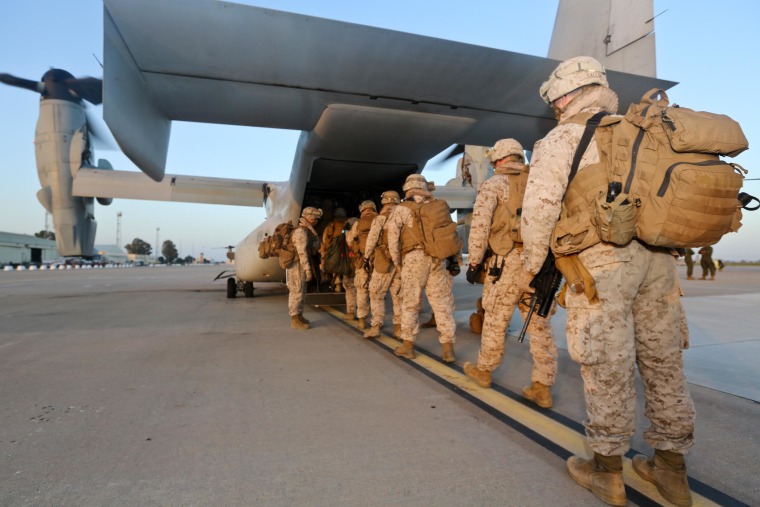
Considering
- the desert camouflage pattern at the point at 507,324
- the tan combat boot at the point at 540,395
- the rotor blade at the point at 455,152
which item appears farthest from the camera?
the rotor blade at the point at 455,152

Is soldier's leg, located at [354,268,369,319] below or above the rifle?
below

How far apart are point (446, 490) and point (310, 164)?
512cm

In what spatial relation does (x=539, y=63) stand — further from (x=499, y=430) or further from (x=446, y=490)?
(x=446, y=490)

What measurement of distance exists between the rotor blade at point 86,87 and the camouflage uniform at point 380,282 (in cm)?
886

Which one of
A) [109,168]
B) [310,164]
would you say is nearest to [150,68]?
[310,164]

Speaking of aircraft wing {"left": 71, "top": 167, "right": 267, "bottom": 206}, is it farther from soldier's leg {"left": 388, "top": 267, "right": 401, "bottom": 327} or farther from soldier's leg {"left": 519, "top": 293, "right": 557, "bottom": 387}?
soldier's leg {"left": 519, "top": 293, "right": 557, "bottom": 387}

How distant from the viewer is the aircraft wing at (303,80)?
3438 millimetres

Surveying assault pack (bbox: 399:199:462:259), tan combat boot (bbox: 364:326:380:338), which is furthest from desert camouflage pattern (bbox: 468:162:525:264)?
tan combat boot (bbox: 364:326:380:338)

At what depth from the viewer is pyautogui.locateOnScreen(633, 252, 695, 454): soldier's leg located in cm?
183

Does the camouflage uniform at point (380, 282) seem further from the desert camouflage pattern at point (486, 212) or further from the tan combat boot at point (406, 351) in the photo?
the desert camouflage pattern at point (486, 212)

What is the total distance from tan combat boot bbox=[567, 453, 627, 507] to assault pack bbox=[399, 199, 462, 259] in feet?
8.01

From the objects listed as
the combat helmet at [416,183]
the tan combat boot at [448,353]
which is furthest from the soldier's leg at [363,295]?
the tan combat boot at [448,353]

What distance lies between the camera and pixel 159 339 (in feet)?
16.9

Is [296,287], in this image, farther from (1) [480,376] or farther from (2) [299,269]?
(1) [480,376]
